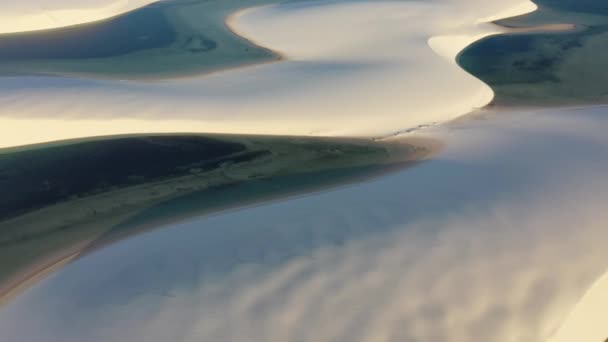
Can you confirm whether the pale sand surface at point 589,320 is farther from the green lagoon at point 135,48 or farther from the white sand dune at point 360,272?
the green lagoon at point 135,48

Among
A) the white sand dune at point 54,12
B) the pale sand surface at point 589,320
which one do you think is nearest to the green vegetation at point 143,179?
the pale sand surface at point 589,320

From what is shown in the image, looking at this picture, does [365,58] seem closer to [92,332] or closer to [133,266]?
[133,266]

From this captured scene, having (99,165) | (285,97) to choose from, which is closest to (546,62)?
(285,97)

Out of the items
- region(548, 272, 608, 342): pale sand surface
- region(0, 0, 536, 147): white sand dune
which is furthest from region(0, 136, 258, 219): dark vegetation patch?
region(548, 272, 608, 342): pale sand surface

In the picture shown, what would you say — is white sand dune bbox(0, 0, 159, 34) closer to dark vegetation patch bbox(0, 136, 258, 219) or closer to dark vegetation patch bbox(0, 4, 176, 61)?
dark vegetation patch bbox(0, 4, 176, 61)

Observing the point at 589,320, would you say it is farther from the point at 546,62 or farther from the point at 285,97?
the point at 546,62

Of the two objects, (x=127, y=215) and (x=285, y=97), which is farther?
(x=285, y=97)

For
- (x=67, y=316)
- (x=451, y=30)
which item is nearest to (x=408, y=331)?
(x=67, y=316)
